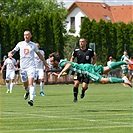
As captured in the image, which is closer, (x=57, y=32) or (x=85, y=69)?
(x=85, y=69)

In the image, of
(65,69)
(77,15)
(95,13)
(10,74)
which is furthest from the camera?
(95,13)

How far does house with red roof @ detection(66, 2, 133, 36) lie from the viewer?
112 meters

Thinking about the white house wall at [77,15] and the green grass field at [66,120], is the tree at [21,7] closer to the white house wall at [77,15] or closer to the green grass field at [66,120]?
the white house wall at [77,15]

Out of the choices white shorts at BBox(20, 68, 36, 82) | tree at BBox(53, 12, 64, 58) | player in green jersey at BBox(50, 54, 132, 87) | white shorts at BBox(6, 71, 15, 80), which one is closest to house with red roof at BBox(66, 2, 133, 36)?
tree at BBox(53, 12, 64, 58)

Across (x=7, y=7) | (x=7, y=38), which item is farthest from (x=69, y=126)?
(x=7, y=7)

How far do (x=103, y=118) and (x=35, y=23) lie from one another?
151 ft

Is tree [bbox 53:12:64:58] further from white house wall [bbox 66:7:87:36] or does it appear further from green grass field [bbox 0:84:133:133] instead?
white house wall [bbox 66:7:87:36]

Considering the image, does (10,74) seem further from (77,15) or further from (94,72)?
(77,15)

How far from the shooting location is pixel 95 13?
375ft

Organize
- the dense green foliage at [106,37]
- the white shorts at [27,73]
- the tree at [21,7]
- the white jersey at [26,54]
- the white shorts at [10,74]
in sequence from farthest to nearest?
the tree at [21,7], the dense green foliage at [106,37], the white shorts at [10,74], the white jersey at [26,54], the white shorts at [27,73]

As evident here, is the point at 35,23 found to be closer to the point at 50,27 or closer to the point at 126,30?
the point at 50,27

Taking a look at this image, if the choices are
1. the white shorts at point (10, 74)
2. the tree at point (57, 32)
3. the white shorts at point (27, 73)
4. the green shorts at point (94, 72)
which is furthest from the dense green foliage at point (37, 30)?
the green shorts at point (94, 72)

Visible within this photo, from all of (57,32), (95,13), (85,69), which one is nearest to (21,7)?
(95,13)

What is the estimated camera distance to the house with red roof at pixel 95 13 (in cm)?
11150
